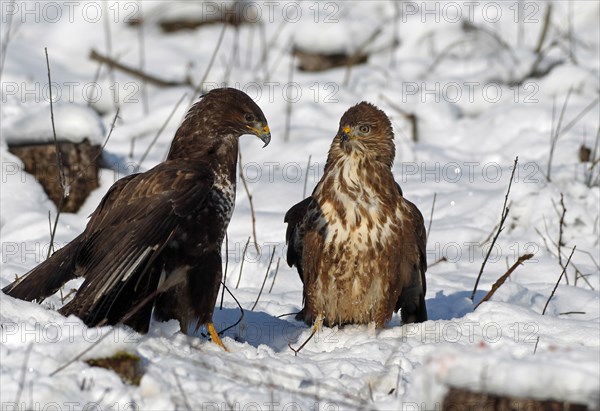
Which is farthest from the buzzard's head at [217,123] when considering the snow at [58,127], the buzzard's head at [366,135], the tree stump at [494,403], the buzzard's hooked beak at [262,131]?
the tree stump at [494,403]

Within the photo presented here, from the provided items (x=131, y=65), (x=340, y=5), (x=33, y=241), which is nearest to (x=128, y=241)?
(x=33, y=241)

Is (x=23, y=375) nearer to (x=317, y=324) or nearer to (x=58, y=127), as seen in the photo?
(x=317, y=324)

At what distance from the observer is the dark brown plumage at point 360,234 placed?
210 inches

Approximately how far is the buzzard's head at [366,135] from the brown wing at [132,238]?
0.83 meters

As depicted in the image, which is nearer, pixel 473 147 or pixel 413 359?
pixel 413 359

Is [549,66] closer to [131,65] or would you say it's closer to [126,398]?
[131,65]

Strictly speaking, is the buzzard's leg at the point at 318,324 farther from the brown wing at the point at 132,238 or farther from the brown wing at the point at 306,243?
the brown wing at the point at 132,238

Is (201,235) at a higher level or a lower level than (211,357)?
higher

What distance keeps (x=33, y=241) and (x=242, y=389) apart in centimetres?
355

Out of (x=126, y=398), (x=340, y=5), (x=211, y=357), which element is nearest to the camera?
(x=126, y=398)

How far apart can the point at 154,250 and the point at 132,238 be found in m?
0.11

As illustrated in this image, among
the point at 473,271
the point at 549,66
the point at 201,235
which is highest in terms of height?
the point at 549,66

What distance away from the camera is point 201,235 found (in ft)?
16.0

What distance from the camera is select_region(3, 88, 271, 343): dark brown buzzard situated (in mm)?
4625
